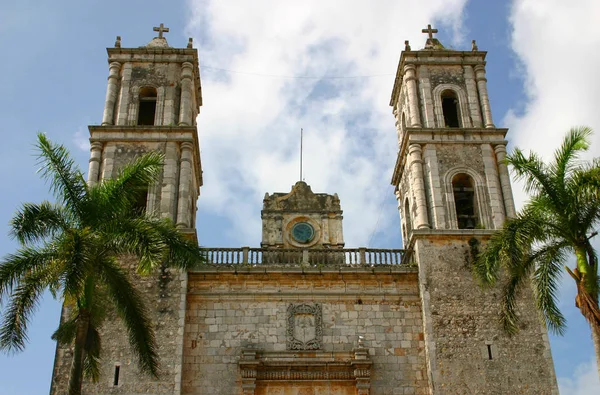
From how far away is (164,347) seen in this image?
19.9m

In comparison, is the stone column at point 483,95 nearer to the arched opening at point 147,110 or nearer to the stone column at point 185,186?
the stone column at point 185,186

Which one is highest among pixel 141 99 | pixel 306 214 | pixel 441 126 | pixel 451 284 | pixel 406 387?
pixel 141 99

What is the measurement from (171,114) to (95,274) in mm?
9691

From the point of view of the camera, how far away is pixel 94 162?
2328 centimetres

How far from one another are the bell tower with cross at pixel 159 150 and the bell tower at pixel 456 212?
662cm

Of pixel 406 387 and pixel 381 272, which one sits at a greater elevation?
pixel 381 272

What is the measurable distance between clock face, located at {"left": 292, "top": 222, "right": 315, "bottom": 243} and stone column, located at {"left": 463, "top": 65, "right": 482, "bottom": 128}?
6.33 m

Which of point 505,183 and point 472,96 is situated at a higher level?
point 472,96

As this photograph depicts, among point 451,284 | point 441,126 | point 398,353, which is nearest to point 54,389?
point 398,353

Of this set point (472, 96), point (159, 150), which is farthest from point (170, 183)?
point (472, 96)

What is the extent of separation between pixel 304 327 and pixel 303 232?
5.66m

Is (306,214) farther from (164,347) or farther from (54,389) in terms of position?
(54,389)

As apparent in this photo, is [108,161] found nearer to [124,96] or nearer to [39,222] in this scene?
[124,96]

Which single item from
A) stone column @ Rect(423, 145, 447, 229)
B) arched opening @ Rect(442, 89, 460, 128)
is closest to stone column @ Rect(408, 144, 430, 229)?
stone column @ Rect(423, 145, 447, 229)
